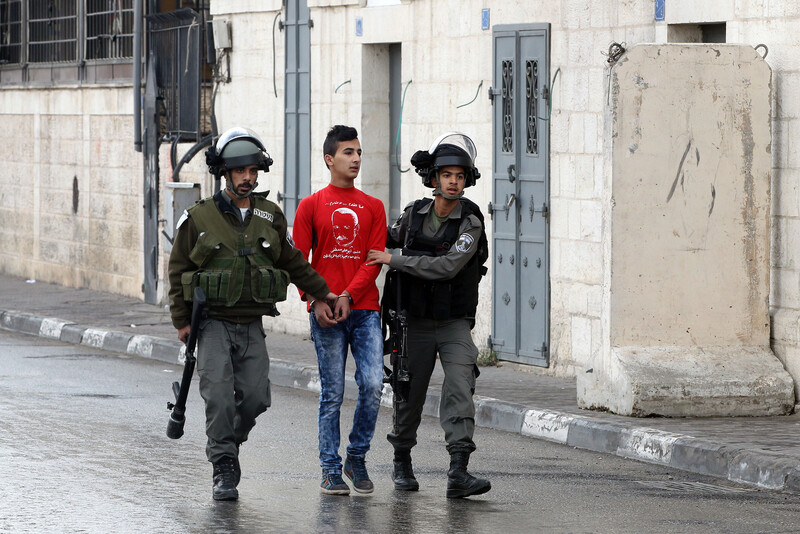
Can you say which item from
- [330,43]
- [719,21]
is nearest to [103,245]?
[330,43]

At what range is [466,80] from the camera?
12.5 meters

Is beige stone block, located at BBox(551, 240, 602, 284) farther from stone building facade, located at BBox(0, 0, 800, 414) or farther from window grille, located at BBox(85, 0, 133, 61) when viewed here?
window grille, located at BBox(85, 0, 133, 61)

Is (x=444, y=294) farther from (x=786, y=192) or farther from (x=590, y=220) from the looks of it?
(x=590, y=220)

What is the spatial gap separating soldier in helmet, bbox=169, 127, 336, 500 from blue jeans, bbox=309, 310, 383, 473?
0.73 ft

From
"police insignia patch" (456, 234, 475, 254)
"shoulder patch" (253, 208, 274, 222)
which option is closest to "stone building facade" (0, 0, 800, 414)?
"police insignia patch" (456, 234, 475, 254)

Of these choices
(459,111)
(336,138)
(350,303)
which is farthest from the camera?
(459,111)

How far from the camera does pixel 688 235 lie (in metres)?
9.70

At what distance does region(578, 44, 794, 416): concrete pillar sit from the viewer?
9531 millimetres

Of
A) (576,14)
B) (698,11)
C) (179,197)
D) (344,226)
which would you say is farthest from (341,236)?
(179,197)

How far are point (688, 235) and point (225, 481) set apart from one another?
3808 mm

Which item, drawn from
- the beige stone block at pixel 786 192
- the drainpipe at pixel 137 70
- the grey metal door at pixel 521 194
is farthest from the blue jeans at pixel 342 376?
the drainpipe at pixel 137 70

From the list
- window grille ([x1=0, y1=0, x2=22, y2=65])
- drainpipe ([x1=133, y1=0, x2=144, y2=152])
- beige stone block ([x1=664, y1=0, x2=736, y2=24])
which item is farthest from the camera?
window grille ([x1=0, y1=0, x2=22, y2=65])

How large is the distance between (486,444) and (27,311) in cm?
875

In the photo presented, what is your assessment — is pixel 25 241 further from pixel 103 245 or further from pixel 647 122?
pixel 647 122
